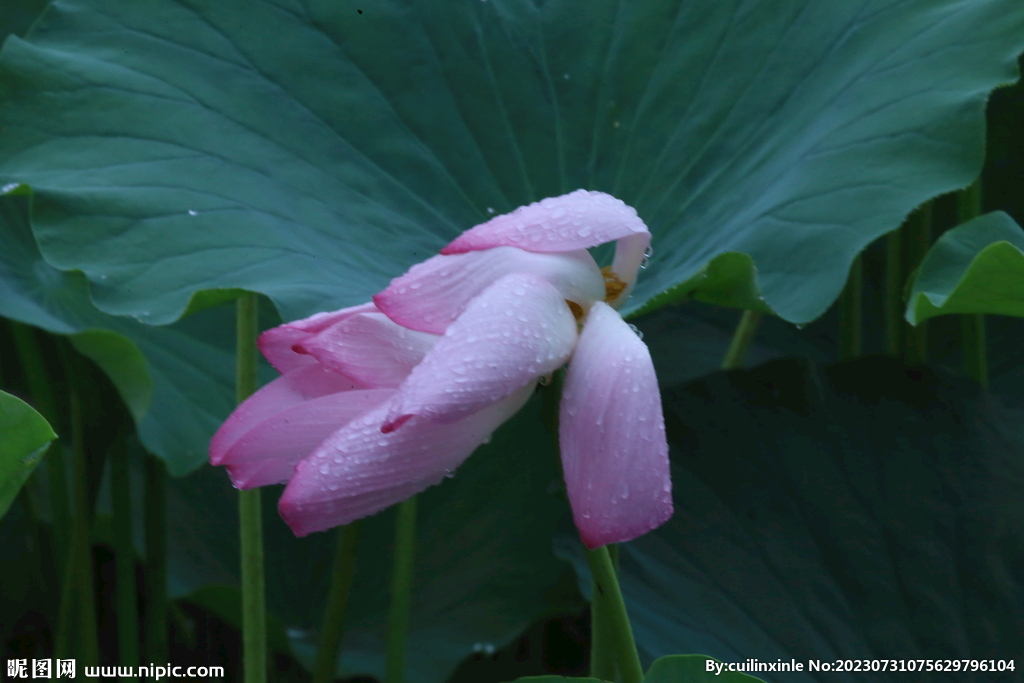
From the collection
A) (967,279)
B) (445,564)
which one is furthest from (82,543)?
(967,279)

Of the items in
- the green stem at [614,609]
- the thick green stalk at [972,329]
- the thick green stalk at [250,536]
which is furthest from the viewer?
the thick green stalk at [972,329]

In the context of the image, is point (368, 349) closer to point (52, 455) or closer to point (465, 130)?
point (465, 130)

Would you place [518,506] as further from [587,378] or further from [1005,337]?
[587,378]

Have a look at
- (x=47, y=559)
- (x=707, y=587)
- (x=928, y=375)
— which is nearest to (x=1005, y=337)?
(x=928, y=375)

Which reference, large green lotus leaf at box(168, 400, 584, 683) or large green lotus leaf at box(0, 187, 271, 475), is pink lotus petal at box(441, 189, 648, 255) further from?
large green lotus leaf at box(168, 400, 584, 683)

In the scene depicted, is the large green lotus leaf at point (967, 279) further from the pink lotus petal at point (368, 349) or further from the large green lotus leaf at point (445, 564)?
the large green lotus leaf at point (445, 564)

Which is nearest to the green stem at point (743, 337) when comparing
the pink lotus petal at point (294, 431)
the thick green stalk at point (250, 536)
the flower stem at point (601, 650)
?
the flower stem at point (601, 650)
